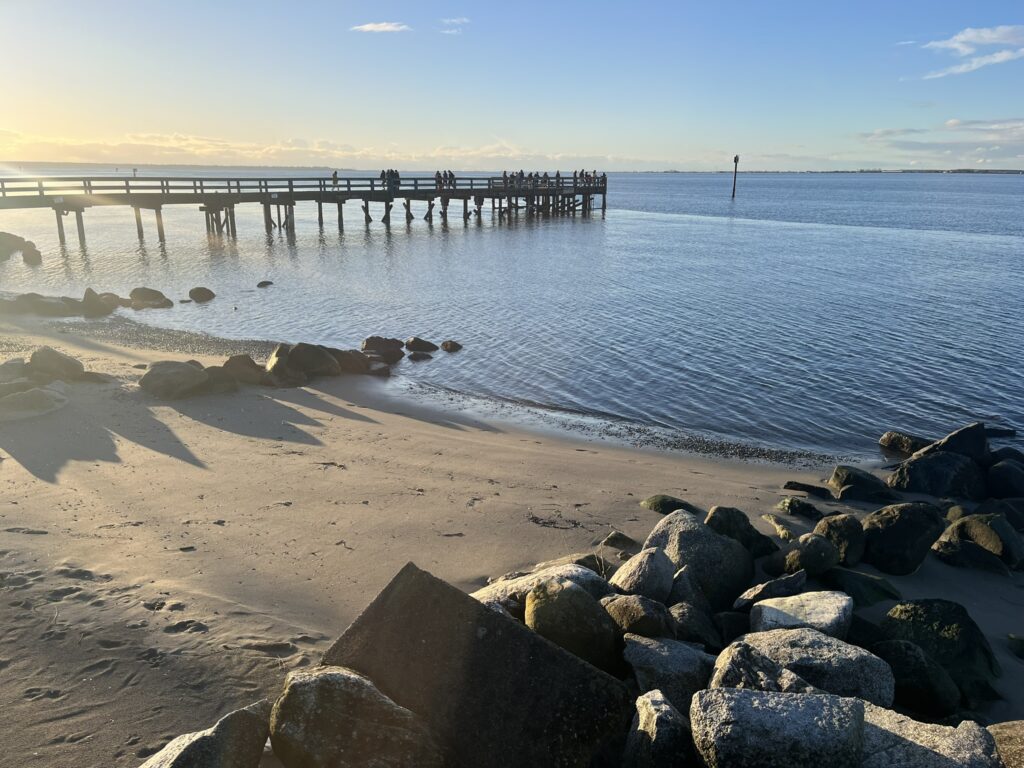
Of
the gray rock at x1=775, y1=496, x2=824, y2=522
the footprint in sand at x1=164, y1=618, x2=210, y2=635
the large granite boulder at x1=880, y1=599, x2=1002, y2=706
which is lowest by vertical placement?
the gray rock at x1=775, y1=496, x2=824, y2=522

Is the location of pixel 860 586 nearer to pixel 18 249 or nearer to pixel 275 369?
pixel 275 369

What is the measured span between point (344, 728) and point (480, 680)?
864 millimetres

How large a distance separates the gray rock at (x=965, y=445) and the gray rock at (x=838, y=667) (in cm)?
735

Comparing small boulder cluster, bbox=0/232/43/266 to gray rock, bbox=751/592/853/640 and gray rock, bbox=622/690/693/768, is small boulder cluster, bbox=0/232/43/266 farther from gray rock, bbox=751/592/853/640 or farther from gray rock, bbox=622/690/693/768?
gray rock, bbox=622/690/693/768

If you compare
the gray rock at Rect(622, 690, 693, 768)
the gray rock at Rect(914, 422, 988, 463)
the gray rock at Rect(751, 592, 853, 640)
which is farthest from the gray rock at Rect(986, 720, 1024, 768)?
the gray rock at Rect(914, 422, 988, 463)

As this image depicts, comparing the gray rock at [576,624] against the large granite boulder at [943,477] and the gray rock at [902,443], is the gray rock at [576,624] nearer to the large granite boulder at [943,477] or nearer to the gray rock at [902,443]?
the large granite boulder at [943,477]

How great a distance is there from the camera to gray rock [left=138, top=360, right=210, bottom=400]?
520 inches

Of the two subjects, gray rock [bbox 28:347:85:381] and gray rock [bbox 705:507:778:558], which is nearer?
gray rock [bbox 705:507:778:558]

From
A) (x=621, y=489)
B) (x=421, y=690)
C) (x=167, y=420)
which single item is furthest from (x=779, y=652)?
(x=167, y=420)

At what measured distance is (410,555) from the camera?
776cm

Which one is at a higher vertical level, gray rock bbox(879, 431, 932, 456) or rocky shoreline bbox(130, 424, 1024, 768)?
rocky shoreline bbox(130, 424, 1024, 768)

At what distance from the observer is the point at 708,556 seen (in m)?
7.24

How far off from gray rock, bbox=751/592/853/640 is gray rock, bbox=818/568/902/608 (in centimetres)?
114

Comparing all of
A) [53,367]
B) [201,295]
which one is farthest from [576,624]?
[201,295]
